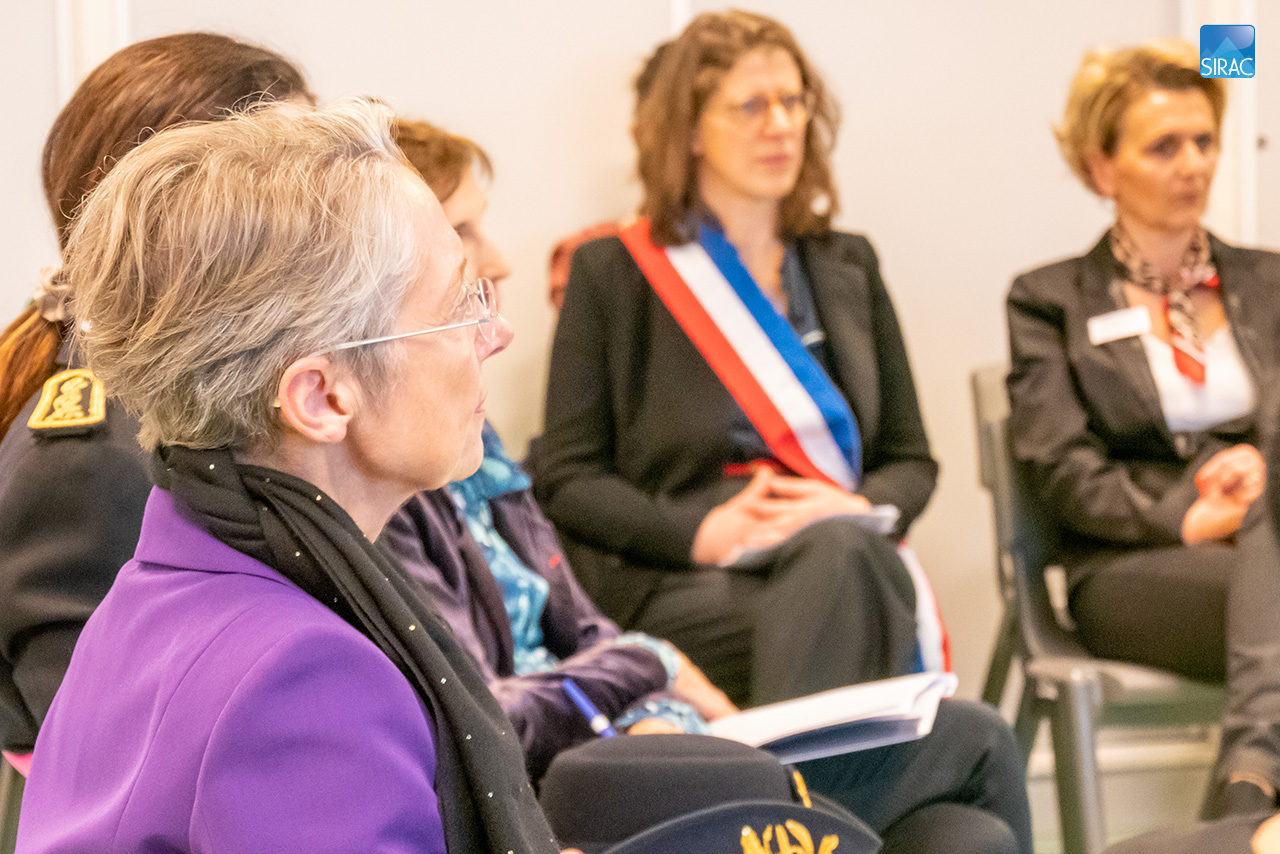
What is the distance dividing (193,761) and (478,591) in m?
0.76

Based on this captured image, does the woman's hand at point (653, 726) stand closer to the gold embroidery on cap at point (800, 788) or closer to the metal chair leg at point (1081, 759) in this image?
the gold embroidery on cap at point (800, 788)

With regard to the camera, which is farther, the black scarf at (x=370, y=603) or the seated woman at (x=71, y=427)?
the seated woman at (x=71, y=427)

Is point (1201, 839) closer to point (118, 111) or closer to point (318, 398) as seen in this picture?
point (318, 398)

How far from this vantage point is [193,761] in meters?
0.73

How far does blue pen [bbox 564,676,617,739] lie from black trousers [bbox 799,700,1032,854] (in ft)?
0.81

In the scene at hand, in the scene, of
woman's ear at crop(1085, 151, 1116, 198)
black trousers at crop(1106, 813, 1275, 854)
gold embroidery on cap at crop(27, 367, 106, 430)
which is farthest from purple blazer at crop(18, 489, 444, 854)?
woman's ear at crop(1085, 151, 1116, 198)

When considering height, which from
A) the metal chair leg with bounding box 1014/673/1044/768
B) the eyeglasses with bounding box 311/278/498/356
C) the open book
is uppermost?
the eyeglasses with bounding box 311/278/498/356

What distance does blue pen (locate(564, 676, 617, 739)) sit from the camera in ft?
4.69

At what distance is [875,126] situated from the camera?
111 inches

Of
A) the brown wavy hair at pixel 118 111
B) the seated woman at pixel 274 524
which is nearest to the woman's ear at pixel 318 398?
the seated woman at pixel 274 524

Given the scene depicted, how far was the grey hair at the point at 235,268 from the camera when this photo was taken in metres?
0.82

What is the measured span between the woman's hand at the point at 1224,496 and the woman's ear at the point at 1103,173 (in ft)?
2.02

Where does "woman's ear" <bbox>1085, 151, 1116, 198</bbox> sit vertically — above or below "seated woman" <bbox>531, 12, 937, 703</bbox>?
above

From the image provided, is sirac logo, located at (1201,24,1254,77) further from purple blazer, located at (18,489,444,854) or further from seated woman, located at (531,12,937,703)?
purple blazer, located at (18,489,444,854)
